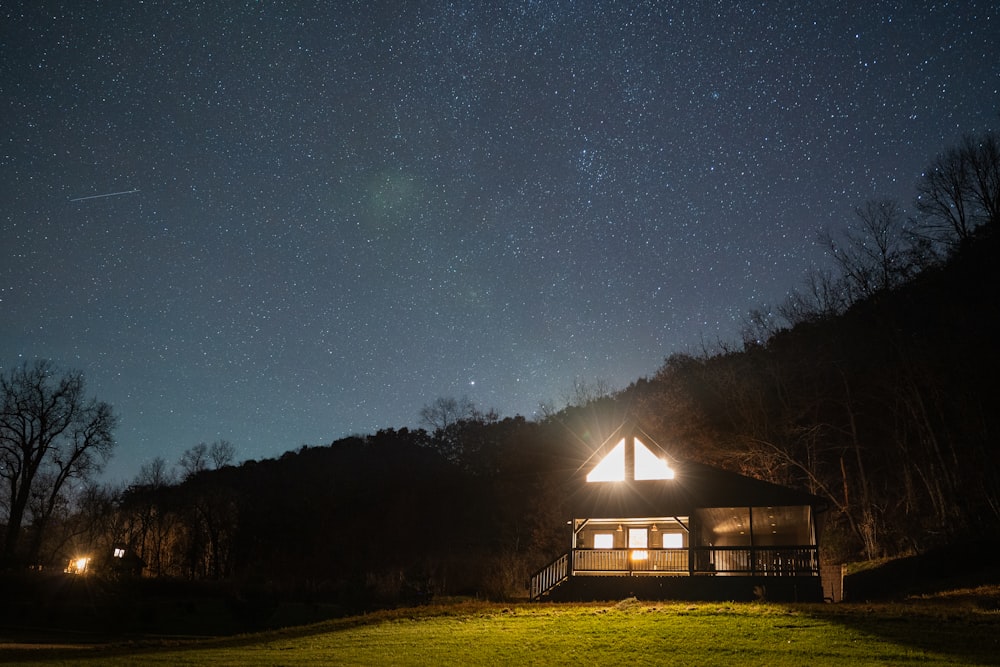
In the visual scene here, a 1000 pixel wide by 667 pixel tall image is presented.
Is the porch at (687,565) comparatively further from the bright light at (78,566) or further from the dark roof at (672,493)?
the bright light at (78,566)

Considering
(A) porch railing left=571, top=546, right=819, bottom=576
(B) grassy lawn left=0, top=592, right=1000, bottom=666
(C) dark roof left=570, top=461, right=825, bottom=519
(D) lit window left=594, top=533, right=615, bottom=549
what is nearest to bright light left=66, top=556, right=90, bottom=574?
(B) grassy lawn left=0, top=592, right=1000, bottom=666

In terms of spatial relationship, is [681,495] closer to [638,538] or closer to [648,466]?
[648,466]

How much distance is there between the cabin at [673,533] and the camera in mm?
23094

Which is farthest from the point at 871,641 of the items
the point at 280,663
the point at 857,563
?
the point at 857,563

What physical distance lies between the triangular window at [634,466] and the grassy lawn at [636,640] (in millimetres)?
8105

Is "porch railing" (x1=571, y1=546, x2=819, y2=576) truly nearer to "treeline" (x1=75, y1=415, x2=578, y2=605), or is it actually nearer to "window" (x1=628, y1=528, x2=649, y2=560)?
"window" (x1=628, y1=528, x2=649, y2=560)

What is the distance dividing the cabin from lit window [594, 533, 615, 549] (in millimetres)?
42

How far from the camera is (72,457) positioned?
4772cm

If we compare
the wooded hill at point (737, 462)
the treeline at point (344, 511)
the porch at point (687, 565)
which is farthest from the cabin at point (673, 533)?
the treeline at point (344, 511)

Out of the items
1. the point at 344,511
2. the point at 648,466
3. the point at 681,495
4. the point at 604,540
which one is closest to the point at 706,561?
the point at 681,495

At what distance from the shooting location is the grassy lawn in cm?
1233

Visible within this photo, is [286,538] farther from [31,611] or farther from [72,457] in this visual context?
[31,611]

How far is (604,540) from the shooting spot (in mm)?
29734

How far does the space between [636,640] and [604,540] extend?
15.7m
